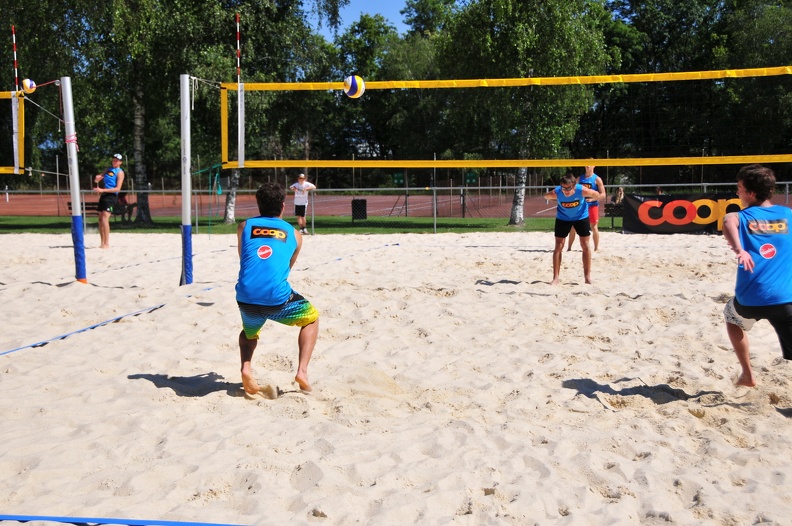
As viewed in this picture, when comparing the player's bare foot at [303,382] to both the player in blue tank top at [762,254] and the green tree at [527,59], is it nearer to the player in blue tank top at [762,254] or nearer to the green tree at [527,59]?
the player in blue tank top at [762,254]

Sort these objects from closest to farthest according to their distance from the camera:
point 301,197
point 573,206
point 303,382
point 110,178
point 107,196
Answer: point 303,382 < point 573,206 < point 107,196 < point 110,178 < point 301,197

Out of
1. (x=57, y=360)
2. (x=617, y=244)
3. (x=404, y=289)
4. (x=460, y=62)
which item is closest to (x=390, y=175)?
(x=460, y=62)

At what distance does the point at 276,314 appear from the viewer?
13.4 ft

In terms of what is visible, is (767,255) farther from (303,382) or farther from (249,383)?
(249,383)

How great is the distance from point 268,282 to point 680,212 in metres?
11.6

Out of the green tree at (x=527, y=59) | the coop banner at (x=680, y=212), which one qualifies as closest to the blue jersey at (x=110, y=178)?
the coop banner at (x=680, y=212)

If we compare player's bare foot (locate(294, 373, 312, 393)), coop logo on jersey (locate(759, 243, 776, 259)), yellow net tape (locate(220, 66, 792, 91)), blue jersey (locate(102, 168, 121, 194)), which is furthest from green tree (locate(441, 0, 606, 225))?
player's bare foot (locate(294, 373, 312, 393))

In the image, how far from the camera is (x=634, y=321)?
5840 mm

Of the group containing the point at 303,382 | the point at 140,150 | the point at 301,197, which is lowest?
the point at 303,382

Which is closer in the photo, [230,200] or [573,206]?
[573,206]

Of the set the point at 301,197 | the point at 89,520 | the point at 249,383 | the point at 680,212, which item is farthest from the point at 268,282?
the point at 680,212

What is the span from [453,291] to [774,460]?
4024 millimetres

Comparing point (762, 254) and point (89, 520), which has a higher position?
point (762, 254)

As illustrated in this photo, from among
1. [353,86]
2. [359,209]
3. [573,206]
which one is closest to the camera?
[573,206]
